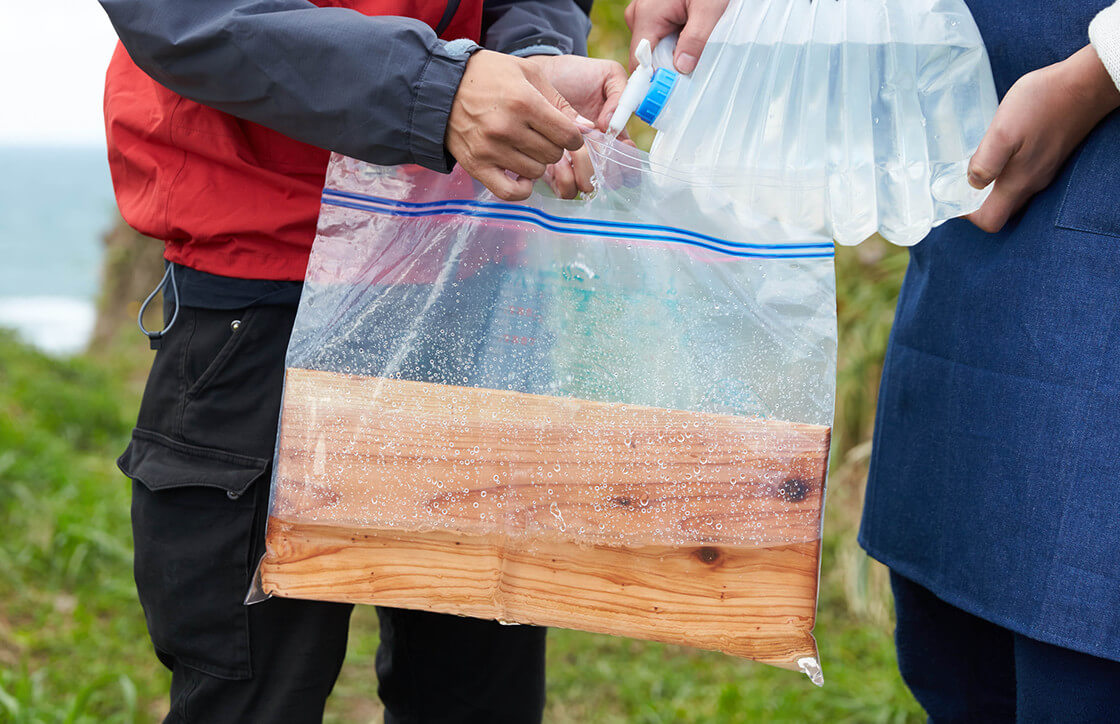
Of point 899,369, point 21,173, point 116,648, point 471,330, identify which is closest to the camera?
point 471,330

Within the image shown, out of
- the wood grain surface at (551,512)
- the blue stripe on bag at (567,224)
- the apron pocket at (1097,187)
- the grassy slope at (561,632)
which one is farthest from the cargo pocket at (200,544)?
the grassy slope at (561,632)

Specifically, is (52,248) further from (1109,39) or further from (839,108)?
(1109,39)

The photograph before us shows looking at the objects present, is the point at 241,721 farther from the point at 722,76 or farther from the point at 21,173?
the point at 21,173

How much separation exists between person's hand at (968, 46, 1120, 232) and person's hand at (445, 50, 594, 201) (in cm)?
53

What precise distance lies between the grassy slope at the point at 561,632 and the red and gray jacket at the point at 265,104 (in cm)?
169

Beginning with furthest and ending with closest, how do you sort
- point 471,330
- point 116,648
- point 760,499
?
point 116,648 → point 471,330 → point 760,499

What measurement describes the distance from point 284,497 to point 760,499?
2.02 feet

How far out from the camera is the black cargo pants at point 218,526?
127 centimetres

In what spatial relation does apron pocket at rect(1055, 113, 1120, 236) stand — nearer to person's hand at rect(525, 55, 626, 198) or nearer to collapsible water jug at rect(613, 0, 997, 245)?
collapsible water jug at rect(613, 0, 997, 245)

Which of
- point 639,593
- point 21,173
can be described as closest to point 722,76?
point 639,593

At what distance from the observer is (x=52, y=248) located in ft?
100

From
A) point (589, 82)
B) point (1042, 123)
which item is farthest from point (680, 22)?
point (1042, 123)

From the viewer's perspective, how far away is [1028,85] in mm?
1120

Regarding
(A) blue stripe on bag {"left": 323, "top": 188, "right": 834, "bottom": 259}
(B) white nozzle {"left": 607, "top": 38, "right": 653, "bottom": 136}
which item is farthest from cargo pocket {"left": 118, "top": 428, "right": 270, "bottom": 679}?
(B) white nozzle {"left": 607, "top": 38, "right": 653, "bottom": 136}
